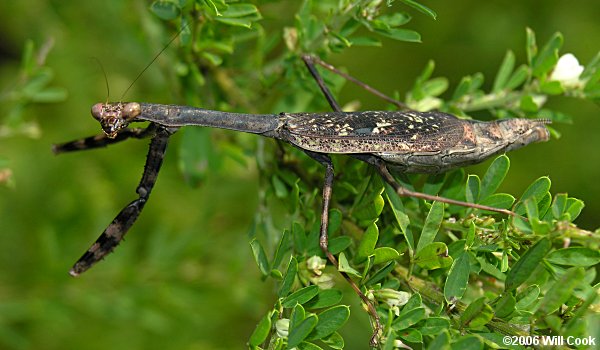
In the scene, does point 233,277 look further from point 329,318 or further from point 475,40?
point 475,40

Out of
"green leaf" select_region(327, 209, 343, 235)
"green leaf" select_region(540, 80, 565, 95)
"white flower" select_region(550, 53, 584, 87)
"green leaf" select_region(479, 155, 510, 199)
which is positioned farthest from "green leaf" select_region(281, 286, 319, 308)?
"white flower" select_region(550, 53, 584, 87)

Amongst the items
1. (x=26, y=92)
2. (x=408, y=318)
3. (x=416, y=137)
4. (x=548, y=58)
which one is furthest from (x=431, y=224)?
(x=26, y=92)

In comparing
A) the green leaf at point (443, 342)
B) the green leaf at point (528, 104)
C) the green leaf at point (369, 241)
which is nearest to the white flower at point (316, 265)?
the green leaf at point (369, 241)

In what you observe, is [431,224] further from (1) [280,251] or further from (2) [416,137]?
(2) [416,137]

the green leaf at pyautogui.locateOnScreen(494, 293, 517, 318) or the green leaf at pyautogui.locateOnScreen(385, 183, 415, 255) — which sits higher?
the green leaf at pyautogui.locateOnScreen(494, 293, 517, 318)

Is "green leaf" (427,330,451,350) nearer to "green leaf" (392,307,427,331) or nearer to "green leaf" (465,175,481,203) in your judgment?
"green leaf" (392,307,427,331)

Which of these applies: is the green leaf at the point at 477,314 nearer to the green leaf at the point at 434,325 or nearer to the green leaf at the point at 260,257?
the green leaf at the point at 434,325
